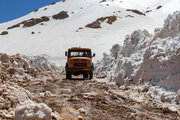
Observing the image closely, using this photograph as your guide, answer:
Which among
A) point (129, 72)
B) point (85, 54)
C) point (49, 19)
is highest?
point (49, 19)

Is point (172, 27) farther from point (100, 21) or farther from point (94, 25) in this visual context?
point (100, 21)

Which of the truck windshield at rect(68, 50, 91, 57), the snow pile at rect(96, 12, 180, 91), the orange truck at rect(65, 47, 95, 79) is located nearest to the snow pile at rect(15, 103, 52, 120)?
the snow pile at rect(96, 12, 180, 91)

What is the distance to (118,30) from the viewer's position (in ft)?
199

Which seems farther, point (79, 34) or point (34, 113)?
point (79, 34)

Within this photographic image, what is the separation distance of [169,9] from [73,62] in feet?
239

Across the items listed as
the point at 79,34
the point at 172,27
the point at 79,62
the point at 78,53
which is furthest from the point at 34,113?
the point at 79,34

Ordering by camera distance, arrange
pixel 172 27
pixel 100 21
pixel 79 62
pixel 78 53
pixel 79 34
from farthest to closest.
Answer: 1. pixel 100 21
2. pixel 79 34
3. pixel 78 53
4. pixel 79 62
5. pixel 172 27

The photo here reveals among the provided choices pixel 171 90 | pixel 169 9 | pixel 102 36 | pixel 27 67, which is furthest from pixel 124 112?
pixel 169 9

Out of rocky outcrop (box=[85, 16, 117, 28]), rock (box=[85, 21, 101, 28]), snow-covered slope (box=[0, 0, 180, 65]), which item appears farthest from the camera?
rocky outcrop (box=[85, 16, 117, 28])

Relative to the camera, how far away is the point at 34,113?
165 inches

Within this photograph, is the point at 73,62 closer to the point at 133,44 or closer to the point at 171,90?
the point at 133,44

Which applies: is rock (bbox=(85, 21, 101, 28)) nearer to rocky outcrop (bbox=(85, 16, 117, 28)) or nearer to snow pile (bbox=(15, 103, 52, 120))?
rocky outcrop (bbox=(85, 16, 117, 28))

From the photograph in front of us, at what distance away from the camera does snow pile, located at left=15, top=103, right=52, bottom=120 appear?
4.15 meters

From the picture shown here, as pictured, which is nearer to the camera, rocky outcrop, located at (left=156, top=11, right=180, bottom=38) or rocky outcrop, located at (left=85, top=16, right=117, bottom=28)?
rocky outcrop, located at (left=156, top=11, right=180, bottom=38)
